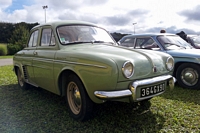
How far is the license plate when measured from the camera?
270cm

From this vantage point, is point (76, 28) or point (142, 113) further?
point (76, 28)

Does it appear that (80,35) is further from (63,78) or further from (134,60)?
(134,60)

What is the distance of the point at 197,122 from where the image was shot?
301 cm

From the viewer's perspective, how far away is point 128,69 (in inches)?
103

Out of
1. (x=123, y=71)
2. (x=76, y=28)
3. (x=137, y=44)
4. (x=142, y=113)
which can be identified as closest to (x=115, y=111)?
(x=142, y=113)

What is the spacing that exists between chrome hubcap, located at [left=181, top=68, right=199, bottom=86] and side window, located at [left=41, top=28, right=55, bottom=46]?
3.48 metres

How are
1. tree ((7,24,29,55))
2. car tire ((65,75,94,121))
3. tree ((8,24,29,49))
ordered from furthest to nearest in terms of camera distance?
tree ((8,24,29,49))
tree ((7,24,29,55))
car tire ((65,75,94,121))

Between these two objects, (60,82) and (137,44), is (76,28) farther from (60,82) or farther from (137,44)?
(137,44)

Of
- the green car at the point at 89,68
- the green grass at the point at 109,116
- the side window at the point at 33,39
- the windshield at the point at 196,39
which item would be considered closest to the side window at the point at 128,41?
the green car at the point at 89,68

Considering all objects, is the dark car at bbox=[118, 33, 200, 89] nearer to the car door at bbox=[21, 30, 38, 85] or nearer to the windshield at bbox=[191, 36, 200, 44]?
the windshield at bbox=[191, 36, 200, 44]

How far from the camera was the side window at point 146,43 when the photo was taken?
5.61 metres

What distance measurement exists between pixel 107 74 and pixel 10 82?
520 cm

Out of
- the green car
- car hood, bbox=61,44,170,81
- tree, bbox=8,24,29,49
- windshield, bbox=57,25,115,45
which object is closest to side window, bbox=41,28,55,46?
the green car

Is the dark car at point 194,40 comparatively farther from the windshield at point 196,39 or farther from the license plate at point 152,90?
the license plate at point 152,90
